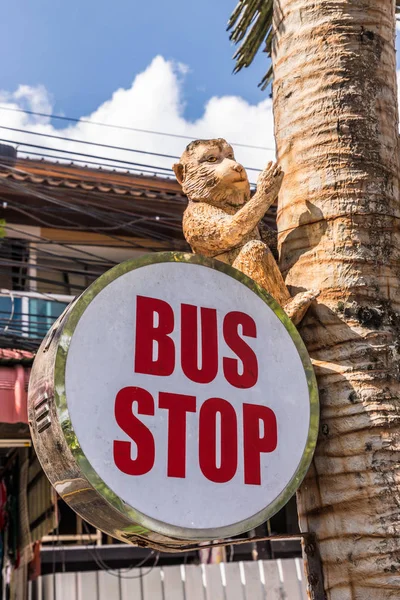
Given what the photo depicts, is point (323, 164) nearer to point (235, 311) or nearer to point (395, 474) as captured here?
point (235, 311)

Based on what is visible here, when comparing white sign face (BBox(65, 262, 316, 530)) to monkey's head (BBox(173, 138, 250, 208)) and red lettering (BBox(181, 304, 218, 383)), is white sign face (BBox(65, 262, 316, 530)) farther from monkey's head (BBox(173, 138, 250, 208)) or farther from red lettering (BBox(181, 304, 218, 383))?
monkey's head (BBox(173, 138, 250, 208))

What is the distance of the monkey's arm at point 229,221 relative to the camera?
2898mm

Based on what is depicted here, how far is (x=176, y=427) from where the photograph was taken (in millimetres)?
2350

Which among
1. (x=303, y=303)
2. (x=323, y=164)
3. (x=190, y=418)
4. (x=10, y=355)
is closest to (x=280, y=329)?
(x=303, y=303)

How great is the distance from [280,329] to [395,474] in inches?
23.8

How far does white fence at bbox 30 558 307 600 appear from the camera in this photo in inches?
309

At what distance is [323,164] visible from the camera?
2910 millimetres

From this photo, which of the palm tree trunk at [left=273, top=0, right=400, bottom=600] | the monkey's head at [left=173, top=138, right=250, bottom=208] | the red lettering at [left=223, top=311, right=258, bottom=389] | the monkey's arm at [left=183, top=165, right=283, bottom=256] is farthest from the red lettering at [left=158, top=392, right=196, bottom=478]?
the monkey's head at [left=173, top=138, right=250, bottom=208]

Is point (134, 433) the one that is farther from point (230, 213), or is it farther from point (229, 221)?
point (230, 213)

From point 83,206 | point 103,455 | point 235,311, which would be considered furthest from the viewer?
point 83,206

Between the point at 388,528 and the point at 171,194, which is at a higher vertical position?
the point at 171,194

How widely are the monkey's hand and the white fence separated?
6.02 m

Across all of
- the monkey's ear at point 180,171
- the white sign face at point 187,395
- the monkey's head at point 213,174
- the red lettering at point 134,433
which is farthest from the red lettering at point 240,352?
the monkey's ear at point 180,171

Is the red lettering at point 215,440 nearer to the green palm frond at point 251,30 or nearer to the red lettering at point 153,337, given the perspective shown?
the red lettering at point 153,337
